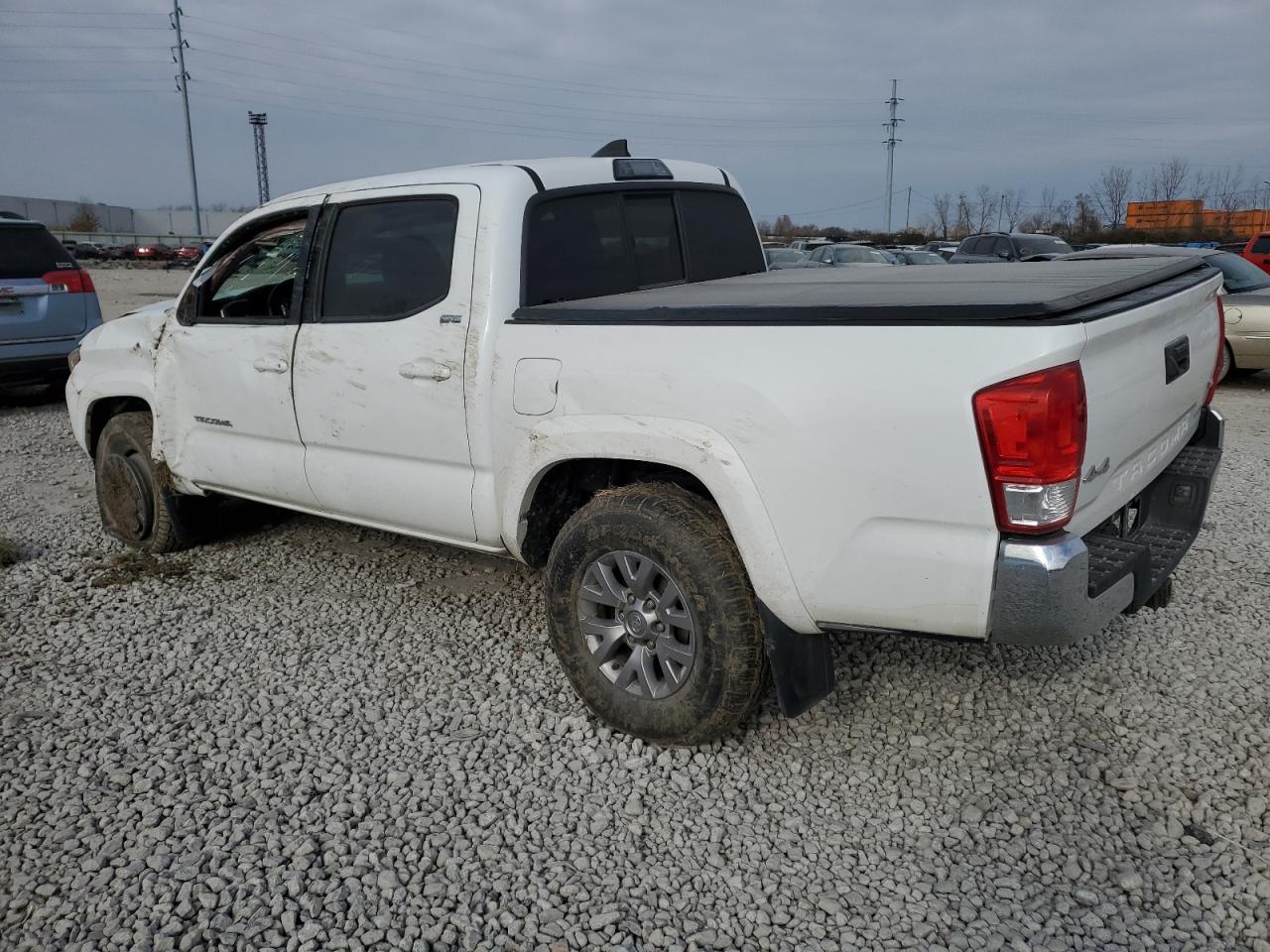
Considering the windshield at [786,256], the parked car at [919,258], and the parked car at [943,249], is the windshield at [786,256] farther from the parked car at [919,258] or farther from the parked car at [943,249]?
the parked car at [943,249]

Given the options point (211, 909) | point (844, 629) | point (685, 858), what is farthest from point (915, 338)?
point (211, 909)

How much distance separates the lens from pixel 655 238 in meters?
4.52

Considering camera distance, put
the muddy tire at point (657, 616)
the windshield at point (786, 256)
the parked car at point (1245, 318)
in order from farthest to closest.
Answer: the windshield at point (786, 256), the parked car at point (1245, 318), the muddy tire at point (657, 616)

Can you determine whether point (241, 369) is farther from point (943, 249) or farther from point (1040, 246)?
point (943, 249)

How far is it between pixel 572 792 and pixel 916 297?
74.4 inches

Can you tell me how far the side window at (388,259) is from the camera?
12.7 feet

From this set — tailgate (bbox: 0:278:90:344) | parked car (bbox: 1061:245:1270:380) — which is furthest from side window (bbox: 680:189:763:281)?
tailgate (bbox: 0:278:90:344)

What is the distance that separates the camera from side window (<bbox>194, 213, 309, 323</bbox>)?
4707 mm

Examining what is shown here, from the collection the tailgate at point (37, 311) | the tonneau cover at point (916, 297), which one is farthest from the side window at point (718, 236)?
the tailgate at point (37, 311)

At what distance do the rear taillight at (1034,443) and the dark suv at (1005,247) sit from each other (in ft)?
54.0

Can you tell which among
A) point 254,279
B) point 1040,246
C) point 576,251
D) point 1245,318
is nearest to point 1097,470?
point 576,251

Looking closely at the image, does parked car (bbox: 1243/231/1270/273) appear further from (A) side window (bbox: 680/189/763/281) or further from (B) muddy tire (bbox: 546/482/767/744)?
(B) muddy tire (bbox: 546/482/767/744)

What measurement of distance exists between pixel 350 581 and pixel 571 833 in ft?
8.21

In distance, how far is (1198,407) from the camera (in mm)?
3789
